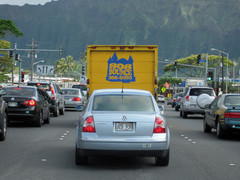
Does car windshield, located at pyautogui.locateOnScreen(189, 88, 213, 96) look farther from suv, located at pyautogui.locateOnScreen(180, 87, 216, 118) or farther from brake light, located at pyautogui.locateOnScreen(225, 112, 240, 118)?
brake light, located at pyautogui.locateOnScreen(225, 112, 240, 118)

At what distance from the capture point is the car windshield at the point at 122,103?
388 inches

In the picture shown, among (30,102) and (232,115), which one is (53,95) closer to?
(30,102)

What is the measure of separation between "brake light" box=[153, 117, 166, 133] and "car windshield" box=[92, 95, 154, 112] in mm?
422

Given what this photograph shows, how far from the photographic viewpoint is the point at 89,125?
938cm

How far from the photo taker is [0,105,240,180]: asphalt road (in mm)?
8867

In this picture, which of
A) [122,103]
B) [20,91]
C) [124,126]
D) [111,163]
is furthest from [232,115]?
[20,91]

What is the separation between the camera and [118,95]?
10.1 meters

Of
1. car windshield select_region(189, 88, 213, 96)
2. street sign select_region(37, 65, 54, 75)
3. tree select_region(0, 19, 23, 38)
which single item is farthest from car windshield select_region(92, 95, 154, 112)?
tree select_region(0, 19, 23, 38)

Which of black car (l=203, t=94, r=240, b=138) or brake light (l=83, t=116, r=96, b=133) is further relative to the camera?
black car (l=203, t=94, r=240, b=138)

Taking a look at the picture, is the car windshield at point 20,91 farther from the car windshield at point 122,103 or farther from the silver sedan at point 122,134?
the silver sedan at point 122,134

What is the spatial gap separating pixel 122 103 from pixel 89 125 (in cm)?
92

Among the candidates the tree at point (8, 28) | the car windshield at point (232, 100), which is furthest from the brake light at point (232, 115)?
the tree at point (8, 28)

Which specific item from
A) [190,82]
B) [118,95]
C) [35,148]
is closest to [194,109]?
[35,148]

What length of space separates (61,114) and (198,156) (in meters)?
18.8
